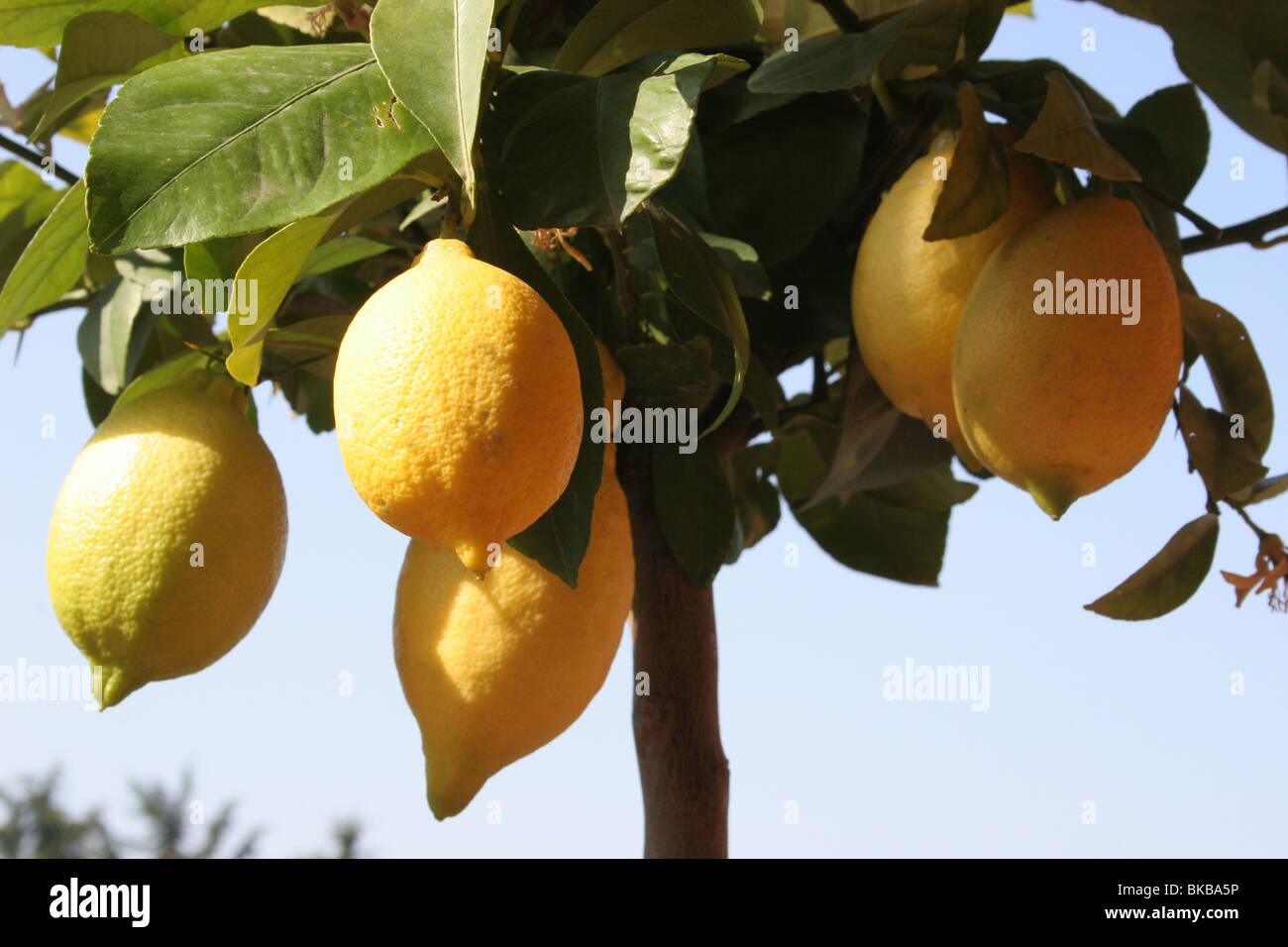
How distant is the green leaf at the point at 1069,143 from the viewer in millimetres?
527

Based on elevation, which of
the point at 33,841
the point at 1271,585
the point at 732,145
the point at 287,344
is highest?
the point at 732,145

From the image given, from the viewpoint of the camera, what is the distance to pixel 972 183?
55 centimetres

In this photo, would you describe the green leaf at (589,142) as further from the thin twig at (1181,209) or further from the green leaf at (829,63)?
the thin twig at (1181,209)

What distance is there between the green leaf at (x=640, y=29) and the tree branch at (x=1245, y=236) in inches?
12.8

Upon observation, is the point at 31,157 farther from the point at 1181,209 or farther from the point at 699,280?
the point at 1181,209

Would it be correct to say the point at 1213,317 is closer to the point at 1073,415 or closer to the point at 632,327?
the point at 1073,415

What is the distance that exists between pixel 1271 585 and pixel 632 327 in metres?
0.40

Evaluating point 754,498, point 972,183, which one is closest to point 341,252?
point 972,183

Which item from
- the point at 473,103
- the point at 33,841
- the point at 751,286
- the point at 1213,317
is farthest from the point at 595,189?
the point at 33,841

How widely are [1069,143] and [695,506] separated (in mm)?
295

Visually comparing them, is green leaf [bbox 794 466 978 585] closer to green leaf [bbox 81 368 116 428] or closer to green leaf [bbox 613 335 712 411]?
green leaf [bbox 613 335 712 411]

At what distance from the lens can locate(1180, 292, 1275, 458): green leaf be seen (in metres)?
0.65

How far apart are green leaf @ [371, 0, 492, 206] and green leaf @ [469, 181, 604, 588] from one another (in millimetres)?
67

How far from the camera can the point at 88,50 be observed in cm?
53
